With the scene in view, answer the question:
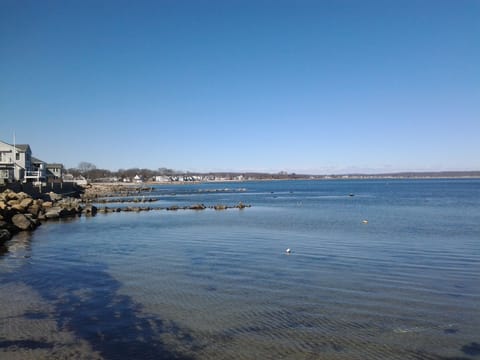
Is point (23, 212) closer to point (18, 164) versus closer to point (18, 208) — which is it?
point (18, 208)

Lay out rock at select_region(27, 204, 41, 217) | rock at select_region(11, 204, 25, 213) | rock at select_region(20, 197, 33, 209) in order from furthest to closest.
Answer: rock at select_region(27, 204, 41, 217), rock at select_region(20, 197, 33, 209), rock at select_region(11, 204, 25, 213)

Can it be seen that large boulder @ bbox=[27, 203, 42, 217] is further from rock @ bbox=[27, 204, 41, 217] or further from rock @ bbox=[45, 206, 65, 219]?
rock @ bbox=[45, 206, 65, 219]

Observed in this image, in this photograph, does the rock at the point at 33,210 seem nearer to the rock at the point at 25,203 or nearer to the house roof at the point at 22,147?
the rock at the point at 25,203

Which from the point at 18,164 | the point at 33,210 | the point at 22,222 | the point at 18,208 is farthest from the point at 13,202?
the point at 18,164

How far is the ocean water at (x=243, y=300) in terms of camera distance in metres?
8.10

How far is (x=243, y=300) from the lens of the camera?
1117 cm

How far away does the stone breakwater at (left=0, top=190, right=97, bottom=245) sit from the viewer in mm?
26969

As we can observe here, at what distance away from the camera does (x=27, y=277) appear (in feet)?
45.8

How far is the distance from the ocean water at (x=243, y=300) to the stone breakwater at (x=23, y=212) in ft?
18.8

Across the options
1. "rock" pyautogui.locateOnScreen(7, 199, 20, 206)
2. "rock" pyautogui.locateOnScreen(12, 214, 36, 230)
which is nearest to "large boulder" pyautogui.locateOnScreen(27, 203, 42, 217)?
"rock" pyautogui.locateOnScreen(7, 199, 20, 206)

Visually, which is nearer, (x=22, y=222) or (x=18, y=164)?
(x=22, y=222)

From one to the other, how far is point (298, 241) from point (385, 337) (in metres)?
13.7

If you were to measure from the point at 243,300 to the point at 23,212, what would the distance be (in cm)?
2940

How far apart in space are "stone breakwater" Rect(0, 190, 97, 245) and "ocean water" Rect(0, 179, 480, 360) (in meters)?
5.74
